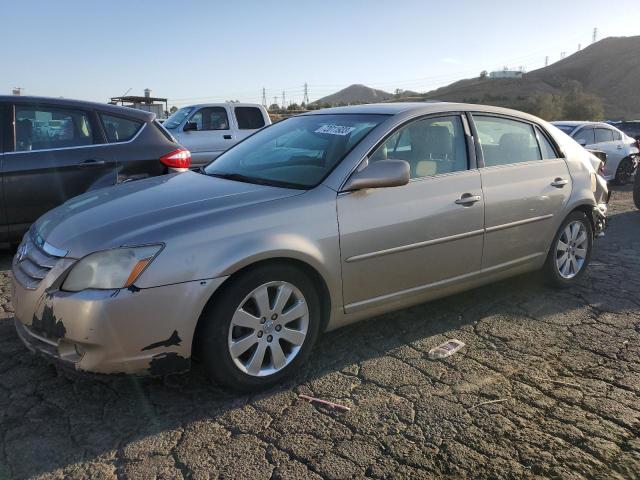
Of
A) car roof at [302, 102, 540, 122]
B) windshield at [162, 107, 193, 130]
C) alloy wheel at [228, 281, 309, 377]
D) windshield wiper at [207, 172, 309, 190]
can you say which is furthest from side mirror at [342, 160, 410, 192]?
windshield at [162, 107, 193, 130]

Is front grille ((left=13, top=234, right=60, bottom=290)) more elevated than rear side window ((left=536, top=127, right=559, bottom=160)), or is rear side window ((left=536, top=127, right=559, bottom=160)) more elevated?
rear side window ((left=536, top=127, right=559, bottom=160))

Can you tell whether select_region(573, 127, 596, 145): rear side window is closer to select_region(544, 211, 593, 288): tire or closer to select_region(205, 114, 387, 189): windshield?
select_region(544, 211, 593, 288): tire

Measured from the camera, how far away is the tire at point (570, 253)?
4.73 meters

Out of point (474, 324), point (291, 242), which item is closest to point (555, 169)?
point (474, 324)

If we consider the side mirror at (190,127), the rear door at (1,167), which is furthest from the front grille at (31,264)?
the side mirror at (190,127)

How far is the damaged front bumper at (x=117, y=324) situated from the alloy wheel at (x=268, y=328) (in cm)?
25

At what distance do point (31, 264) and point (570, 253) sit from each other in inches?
168

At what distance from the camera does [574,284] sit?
505cm

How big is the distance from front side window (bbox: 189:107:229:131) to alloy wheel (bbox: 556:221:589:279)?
8761 millimetres

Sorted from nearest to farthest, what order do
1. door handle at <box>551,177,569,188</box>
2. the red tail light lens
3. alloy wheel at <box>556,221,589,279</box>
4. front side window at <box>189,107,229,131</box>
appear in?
door handle at <box>551,177,569,188</box>, alloy wheel at <box>556,221,589,279</box>, the red tail light lens, front side window at <box>189,107,229,131</box>

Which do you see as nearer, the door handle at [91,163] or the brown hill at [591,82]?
the door handle at [91,163]

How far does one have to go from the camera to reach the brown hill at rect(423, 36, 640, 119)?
6328cm

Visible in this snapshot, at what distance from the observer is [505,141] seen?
4.43 meters

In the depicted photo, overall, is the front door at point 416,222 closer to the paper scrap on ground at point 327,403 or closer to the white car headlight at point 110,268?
the paper scrap on ground at point 327,403
